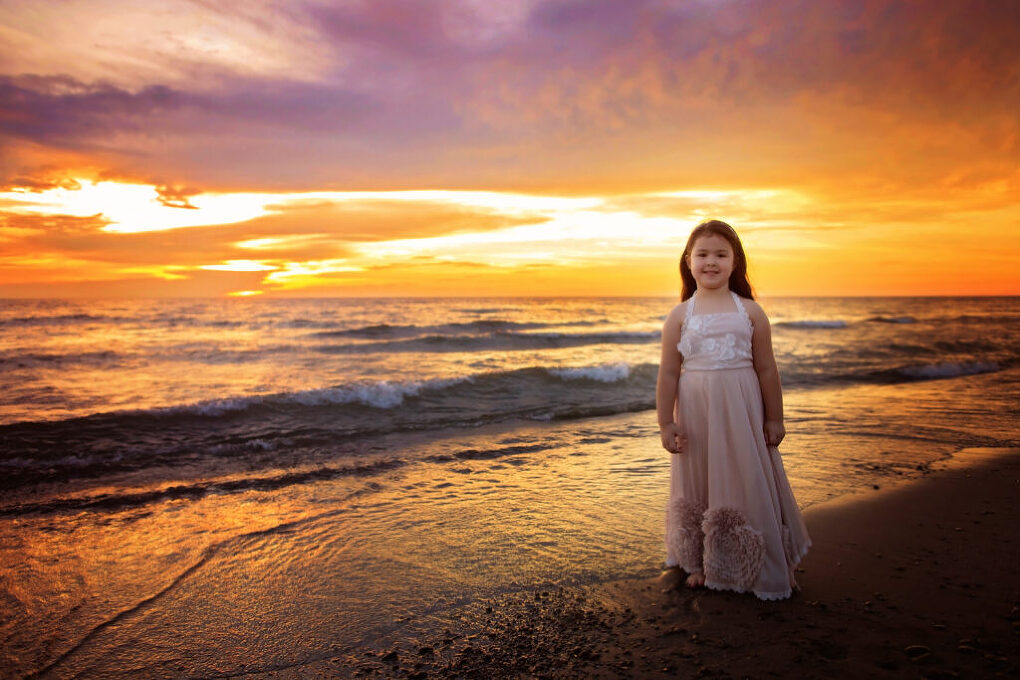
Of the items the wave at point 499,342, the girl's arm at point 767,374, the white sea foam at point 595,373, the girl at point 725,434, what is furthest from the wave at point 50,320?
the girl's arm at point 767,374

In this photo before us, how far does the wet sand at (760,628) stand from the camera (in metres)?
2.69

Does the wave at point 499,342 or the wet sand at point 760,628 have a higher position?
the wet sand at point 760,628

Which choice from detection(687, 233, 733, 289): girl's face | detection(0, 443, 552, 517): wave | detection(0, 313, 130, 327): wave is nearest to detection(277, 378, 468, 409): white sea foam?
detection(0, 443, 552, 517): wave

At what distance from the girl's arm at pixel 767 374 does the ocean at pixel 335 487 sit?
1212mm

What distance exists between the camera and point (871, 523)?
4.59 meters

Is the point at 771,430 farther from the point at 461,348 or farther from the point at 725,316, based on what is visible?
the point at 461,348

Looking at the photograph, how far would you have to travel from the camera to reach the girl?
336 cm

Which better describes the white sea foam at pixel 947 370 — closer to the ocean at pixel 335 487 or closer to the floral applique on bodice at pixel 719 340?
the ocean at pixel 335 487

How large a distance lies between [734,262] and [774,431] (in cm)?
103

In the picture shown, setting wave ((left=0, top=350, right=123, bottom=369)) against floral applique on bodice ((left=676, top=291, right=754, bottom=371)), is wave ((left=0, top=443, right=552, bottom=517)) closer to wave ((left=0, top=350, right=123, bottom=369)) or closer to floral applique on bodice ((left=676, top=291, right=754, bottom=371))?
floral applique on bodice ((left=676, top=291, right=754, bottom=371))

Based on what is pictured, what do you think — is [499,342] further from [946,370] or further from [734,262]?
[734,262]

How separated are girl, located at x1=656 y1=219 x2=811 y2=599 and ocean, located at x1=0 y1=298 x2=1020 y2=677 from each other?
57 centimetres

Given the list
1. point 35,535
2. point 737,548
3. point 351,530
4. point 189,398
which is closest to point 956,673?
point 737,548

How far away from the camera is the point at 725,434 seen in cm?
341
